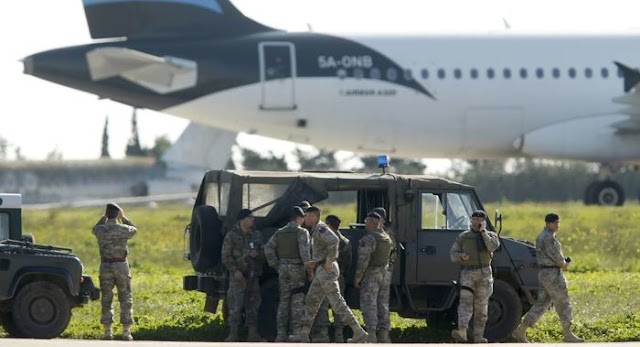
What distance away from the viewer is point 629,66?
Answer: 37.0 meters

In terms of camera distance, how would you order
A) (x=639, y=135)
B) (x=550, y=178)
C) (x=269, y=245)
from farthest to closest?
(x=550, y=178) → (x=639, y=135) → (x=269, y=245)

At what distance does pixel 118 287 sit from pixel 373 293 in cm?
298

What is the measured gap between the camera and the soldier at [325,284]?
57.8 ft

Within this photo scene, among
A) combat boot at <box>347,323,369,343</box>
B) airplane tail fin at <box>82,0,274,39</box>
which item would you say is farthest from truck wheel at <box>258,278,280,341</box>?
airplane tail fin at <box>82,0,274,39</box>

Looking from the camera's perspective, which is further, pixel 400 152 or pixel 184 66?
pixel 400 152

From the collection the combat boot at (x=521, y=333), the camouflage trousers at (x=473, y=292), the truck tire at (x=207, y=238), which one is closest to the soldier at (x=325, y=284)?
the camouflage trousers at (x=473, y=292)

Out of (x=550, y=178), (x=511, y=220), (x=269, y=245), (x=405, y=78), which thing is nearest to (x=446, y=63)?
(x=405, y=78)

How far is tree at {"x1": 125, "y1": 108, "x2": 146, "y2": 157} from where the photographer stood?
2916 inches

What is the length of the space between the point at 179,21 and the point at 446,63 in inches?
235

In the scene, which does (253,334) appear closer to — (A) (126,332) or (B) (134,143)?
(A) (126,332)

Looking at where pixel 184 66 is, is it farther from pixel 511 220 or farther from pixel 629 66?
pixel 629 66

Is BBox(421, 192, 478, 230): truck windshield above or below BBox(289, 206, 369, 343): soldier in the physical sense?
above

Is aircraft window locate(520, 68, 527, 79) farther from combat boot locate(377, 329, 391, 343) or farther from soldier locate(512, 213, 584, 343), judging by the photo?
combat boot locate(377, 329, 391, 343)

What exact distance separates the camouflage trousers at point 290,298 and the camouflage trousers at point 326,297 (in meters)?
0.13
